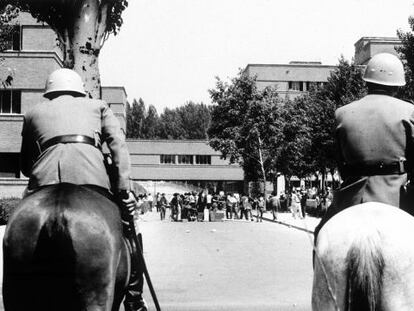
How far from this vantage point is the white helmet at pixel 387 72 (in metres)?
5.18

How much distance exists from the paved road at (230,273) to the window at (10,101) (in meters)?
18.7

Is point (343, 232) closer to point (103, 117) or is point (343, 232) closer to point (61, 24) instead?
point (103, 117)

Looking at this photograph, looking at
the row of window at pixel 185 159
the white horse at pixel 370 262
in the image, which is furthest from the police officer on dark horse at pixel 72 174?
the row of window at pixel 185 159

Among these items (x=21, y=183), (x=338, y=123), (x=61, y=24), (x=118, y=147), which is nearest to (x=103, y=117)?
(x=118, y=147)

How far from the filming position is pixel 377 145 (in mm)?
4816

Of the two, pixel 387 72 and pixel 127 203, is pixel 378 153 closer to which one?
pixel 387 72

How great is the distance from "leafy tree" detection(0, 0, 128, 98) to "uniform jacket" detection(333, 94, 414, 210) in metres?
7.66

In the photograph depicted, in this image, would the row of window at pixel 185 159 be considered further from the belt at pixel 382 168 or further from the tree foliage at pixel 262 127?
the belt at pixel 382 168

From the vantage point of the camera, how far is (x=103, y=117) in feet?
18.0

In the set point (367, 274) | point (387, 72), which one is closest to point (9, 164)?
point (387, 72)

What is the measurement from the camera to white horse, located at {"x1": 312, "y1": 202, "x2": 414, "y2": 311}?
3893 mm

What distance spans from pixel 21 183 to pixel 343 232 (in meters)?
35.7

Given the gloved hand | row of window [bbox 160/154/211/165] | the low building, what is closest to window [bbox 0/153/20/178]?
the gloved hand

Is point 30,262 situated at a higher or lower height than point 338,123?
lower
